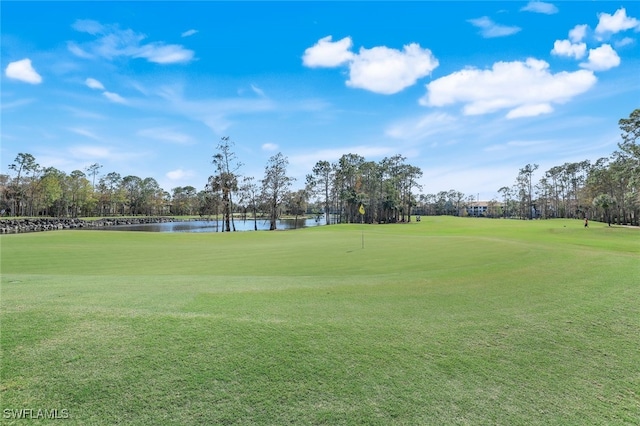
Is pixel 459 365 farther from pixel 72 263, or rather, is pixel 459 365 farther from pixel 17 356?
pixel 72 263

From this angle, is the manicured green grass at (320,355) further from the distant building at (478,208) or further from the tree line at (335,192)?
the distant building at (478,208)

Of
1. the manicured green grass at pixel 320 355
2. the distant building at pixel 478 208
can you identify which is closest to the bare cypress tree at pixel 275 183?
the manicured green grass at pixel 320 355

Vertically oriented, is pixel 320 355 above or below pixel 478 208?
below

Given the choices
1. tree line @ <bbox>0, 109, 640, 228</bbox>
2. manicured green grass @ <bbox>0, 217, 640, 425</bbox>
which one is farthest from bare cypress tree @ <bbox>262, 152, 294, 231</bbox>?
manicured green grass @ <bbox>0, 217, 640, 425</bbox>

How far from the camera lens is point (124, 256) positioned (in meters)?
16.3

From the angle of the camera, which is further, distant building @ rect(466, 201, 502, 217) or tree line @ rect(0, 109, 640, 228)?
distant building @ rect(466, 201, 502, 217)

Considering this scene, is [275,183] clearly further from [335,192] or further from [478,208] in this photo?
[478,208]

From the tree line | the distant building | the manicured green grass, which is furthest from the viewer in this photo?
the distant building

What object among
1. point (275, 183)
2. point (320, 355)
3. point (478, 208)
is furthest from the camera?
point (478, 208)

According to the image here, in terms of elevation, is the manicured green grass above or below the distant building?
below

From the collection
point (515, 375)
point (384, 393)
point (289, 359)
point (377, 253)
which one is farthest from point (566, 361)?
point (377, 253)

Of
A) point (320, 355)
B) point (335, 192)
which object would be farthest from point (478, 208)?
point (320, 355)

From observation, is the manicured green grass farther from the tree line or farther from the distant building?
the distant building

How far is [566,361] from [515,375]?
3.22ft
